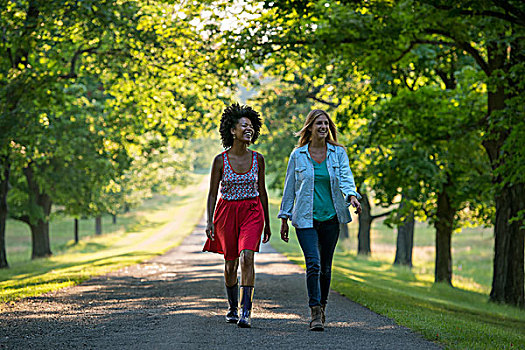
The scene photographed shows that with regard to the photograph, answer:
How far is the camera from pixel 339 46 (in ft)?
43.5

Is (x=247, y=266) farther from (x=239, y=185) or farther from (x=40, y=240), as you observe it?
(x=40, y=240)

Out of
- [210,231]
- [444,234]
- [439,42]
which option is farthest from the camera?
[444,234]

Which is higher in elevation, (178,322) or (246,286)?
(246,286)

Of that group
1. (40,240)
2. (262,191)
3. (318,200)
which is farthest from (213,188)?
(40,240)

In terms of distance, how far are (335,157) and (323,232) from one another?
32.8 inches

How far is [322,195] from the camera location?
22.1ft

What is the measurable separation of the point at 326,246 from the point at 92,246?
114 feet

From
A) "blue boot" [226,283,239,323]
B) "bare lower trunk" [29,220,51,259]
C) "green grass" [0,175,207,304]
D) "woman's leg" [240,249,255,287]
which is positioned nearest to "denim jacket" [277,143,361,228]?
"woman's leg" [240,249,255,287]

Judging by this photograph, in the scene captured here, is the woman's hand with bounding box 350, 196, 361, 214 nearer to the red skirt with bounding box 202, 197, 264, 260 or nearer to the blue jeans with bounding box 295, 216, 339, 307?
the blue jeans with bounding box 295, 216, 339, 307

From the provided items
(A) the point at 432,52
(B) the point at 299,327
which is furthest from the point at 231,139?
(A) the point at 432,52

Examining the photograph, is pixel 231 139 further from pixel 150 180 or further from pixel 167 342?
pixel 150 180

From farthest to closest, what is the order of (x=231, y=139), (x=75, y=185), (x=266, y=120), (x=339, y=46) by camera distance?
(x=266, y=120) < (x=75, y=185) < (x=339, y=46) < (x=231, y=139)

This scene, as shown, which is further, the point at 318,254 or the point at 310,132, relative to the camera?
the point at 310,132

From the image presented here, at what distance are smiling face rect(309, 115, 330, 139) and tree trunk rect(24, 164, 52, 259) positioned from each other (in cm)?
1955
